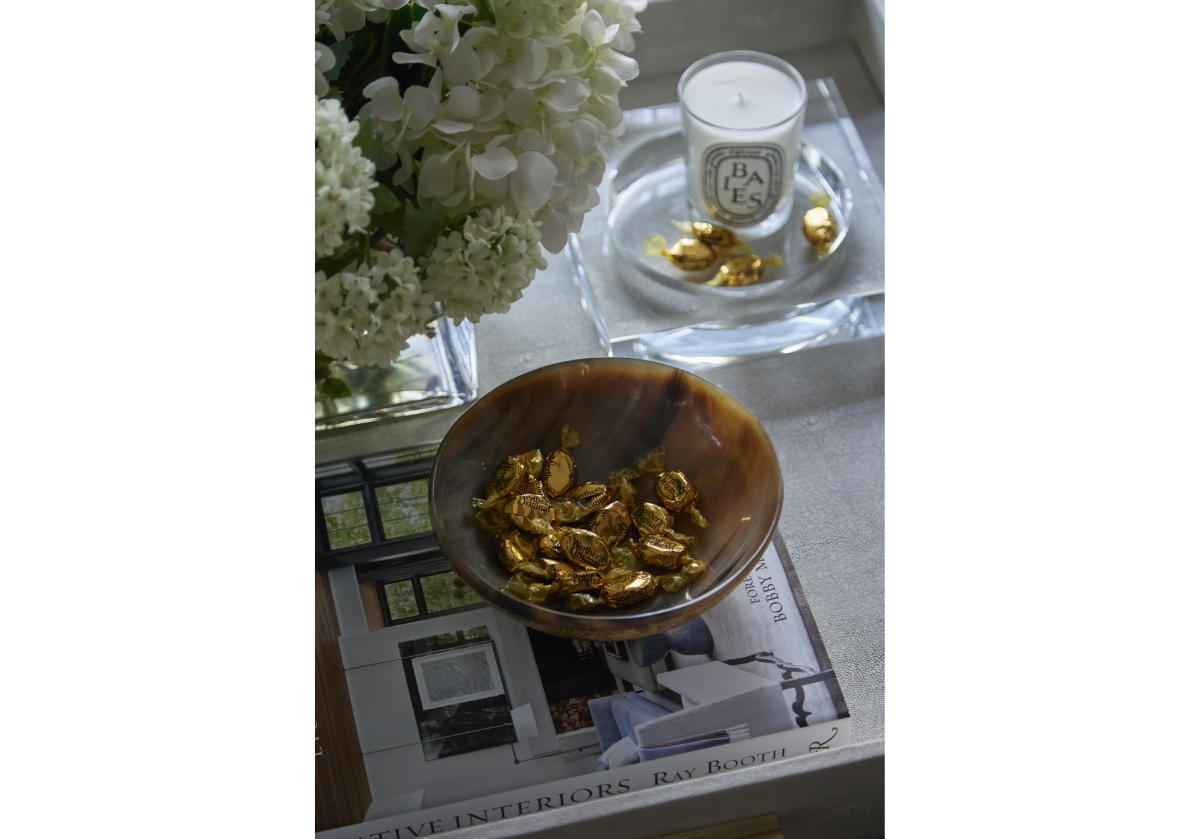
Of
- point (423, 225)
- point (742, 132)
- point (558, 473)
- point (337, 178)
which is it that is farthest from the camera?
point (742, 132)

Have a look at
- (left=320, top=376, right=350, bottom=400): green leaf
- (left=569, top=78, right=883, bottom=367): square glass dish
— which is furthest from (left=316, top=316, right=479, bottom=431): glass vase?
(left=569, top=78, right=883, bottom=367): square glass dish

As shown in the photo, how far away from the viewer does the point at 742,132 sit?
77cm

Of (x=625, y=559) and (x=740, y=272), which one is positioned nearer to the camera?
(x=625, y=559)

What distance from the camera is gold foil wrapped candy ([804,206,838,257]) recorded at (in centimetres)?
82

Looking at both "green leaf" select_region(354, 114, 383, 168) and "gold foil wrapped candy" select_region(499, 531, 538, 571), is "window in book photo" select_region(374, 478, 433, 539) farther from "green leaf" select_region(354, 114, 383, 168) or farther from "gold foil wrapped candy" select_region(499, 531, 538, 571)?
"green leaf" select_region(354, 114, 383, 168)

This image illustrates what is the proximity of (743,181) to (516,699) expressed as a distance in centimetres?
40

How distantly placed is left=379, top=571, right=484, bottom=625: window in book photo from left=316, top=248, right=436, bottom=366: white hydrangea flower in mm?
171

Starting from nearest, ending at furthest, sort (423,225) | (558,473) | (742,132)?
(423,225)
(558,473)
(742,132)

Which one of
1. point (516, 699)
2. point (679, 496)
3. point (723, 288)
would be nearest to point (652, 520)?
point (679, 496)

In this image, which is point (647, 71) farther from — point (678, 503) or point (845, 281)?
point (678, 503)

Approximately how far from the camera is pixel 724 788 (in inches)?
22.5

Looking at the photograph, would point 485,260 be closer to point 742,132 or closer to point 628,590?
point 628,590

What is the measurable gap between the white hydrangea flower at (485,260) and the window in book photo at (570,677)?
0.66ft

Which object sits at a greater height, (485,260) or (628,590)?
(485,260)
